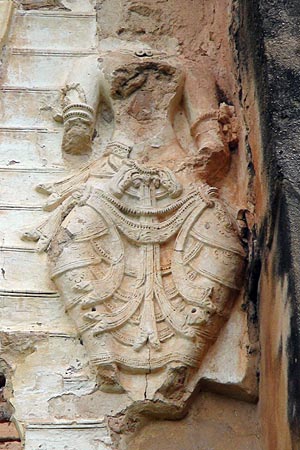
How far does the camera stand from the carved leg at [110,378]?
13.3ft

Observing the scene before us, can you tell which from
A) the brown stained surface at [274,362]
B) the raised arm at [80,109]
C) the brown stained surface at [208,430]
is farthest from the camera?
the raised arm at [80,109]

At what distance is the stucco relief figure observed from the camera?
412cm

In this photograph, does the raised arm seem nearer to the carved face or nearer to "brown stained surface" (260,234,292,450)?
the carved face

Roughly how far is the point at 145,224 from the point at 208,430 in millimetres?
760

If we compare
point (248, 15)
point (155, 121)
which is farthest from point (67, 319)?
point (248, 15)

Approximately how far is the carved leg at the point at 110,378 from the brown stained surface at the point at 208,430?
16 centimetres

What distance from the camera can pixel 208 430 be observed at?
4.06 metres

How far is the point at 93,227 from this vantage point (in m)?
4.30

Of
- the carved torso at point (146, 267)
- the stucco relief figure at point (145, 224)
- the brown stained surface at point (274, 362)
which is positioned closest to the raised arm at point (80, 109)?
the stucco relief figure at point (145, 224)

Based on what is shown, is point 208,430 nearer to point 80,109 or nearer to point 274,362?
point 274,362

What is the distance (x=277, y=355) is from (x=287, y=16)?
1.22 meters

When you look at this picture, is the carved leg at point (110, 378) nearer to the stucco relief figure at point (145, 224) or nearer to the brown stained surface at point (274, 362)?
the stucco relief figure at point (145, 224)

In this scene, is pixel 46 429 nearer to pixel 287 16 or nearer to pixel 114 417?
pixel 114 417

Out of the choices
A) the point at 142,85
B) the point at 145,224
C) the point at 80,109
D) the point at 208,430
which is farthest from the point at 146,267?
the point at 142,85
